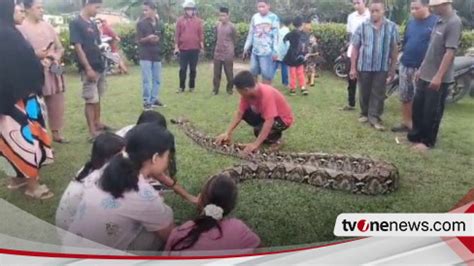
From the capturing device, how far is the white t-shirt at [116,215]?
1.66 meters

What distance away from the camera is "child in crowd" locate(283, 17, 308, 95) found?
1.75 metres

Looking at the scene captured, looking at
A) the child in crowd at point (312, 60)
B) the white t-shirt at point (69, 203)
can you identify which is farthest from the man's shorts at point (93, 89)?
the child in crowd at point (312, 60)

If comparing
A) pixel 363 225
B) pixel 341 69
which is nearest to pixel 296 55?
pixel 341 69

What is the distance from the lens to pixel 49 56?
160cm

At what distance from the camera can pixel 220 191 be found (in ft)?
5.71

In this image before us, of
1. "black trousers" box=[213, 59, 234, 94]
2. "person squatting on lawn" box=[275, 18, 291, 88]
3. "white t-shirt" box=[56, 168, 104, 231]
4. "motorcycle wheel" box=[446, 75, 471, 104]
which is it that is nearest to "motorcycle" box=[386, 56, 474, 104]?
"motorcycle wheel" box=[446, 75, 471, 104]

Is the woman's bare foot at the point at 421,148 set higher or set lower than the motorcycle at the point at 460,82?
lower

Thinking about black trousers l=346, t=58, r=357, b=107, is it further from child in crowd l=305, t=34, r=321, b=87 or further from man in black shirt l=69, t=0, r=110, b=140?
man in black shirt l=69, t=0, r=110, b=140

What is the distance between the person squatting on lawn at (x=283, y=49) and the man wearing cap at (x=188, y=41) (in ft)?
0.86

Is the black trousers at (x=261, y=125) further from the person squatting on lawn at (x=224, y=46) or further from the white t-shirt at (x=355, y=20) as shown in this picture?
the white t-shirt at (x=355, y=20)

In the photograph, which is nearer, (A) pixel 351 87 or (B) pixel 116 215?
(B) pixel 116 215

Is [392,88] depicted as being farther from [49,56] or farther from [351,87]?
[49,56]

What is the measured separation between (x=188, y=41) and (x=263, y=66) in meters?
0.26

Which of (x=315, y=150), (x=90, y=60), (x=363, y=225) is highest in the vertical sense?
(x=90, y=60)
